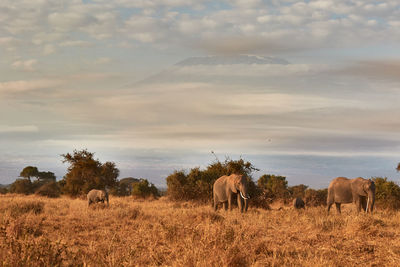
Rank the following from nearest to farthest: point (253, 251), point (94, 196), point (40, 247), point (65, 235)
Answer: point (40, 247)
point (253, 251)
point (65, 235)
point (94, 196)

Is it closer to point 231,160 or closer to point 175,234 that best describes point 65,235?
point 175,234

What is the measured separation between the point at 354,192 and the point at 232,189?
5773mm

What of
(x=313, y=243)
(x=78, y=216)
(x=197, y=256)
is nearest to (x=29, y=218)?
(x=78, y=216)

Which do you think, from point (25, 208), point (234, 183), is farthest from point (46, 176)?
point (234, 183)

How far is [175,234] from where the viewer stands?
35.5 ft

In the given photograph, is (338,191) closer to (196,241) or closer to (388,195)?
(388,195)

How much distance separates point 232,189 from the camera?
1936cm

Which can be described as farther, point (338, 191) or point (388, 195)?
point (388, 195)

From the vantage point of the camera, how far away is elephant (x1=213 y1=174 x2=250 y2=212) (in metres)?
18.8

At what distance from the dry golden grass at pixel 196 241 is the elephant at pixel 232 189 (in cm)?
324

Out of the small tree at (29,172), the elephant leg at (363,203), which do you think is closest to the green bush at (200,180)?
the elephant leg at (363,203)

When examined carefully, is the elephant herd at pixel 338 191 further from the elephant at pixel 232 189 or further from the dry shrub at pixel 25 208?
the dry shrub at pixel 25 208

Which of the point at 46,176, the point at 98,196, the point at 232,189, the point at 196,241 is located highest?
the point at 46,176

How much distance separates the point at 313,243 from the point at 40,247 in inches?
258
